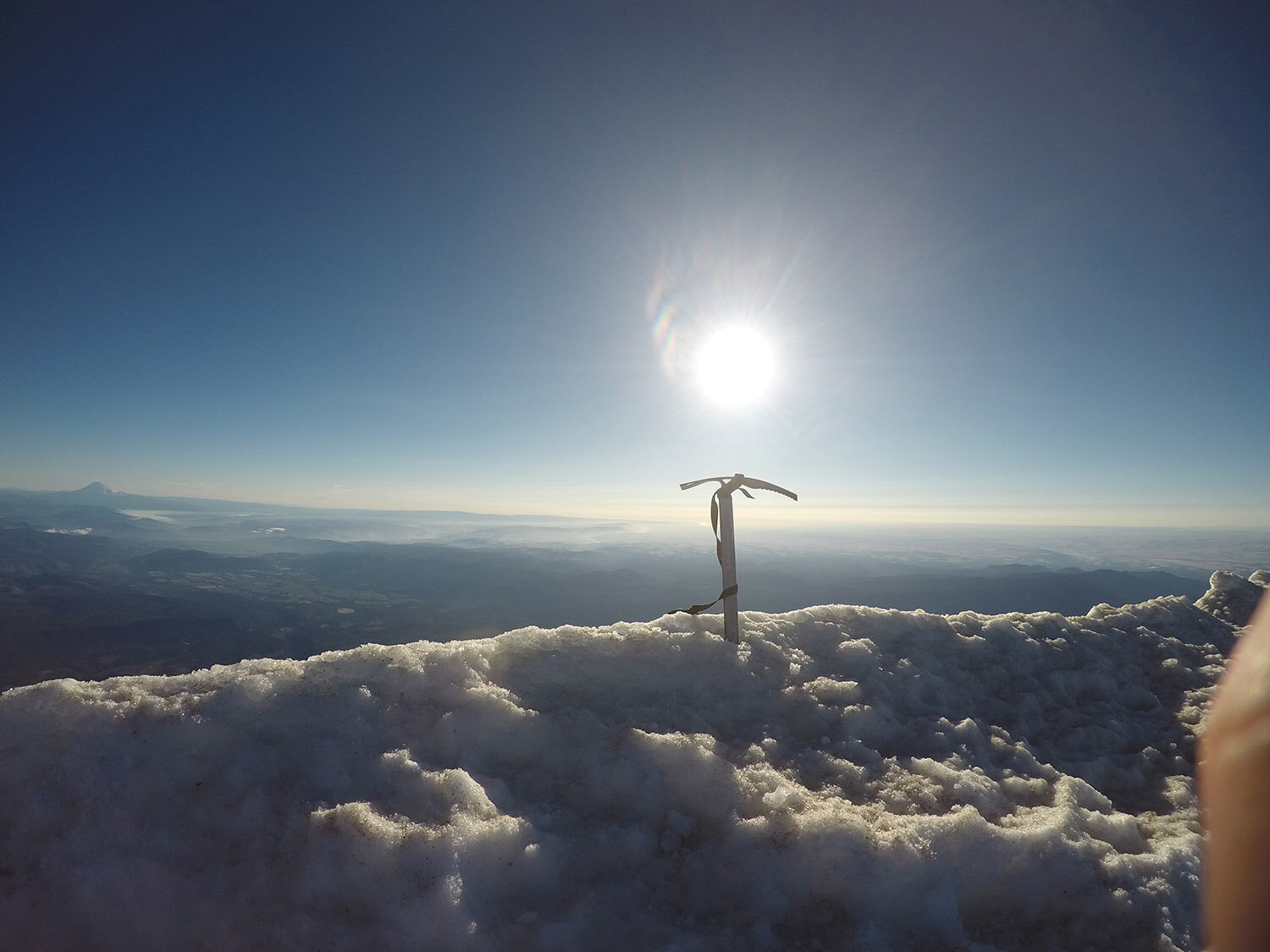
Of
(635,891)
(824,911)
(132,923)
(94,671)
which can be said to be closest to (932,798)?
(824,911)

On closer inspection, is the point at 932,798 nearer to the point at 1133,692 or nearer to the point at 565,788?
the point at 565,788

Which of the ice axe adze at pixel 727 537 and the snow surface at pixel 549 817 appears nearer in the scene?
the snow surface at pixel 549 817

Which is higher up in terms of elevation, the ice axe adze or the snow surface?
the ice axe adze

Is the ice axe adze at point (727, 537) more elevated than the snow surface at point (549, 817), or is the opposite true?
the ice axe adze at point (727, 537)

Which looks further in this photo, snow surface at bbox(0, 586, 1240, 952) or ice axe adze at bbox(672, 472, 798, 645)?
ice axe adze at bbox(672, 472, 798, 645)

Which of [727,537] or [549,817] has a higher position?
[727,537]

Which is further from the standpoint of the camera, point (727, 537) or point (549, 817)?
point (727, 537)
